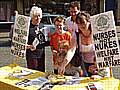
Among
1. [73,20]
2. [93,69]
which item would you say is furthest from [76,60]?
[73,20]

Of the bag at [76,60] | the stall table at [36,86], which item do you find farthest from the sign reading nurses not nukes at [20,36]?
the bag at [76,60]

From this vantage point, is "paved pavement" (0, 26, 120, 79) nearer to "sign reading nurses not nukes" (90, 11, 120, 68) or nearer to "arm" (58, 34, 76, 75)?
"arm" (58, 34, 76, 75)

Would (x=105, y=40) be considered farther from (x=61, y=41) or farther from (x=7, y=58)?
(x=7, y=58)

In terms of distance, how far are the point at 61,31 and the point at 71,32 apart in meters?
0.18

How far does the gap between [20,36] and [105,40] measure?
149 centimetres

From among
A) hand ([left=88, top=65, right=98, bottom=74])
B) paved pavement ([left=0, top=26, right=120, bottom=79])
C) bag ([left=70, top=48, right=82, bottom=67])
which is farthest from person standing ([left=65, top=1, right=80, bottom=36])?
paved pavement ([left=0, top=26, right=120, bottom=79])

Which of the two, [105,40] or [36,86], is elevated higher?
[105,40]

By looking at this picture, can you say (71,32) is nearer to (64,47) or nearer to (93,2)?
(64,47)

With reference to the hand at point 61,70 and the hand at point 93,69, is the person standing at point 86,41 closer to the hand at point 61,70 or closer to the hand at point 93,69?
the hand at point 93,69

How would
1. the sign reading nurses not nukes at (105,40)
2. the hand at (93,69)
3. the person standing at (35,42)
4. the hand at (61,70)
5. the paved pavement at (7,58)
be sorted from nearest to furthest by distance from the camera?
the sign reading nurses not nukes at (105,40), the hand at (93,69), the hand at (61,70), the person standing at (35,42), the paved pavement at (7,58)

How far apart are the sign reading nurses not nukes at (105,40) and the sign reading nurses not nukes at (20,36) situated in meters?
1.19

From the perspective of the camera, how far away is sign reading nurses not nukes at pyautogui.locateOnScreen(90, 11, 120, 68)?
4430 mm

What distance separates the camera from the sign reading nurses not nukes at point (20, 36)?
518cm

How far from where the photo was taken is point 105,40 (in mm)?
4465
